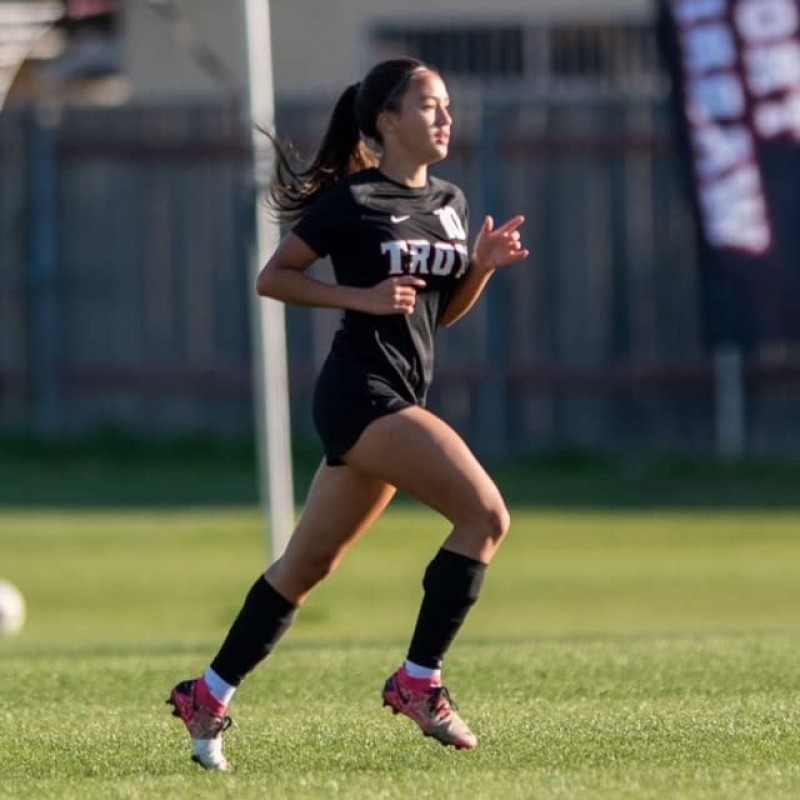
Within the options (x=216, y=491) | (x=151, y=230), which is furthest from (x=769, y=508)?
(x=151, y=230)

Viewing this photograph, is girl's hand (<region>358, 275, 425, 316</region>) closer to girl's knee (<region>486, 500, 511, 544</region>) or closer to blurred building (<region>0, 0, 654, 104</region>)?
girl's knee (<region>486, 500, 511, 544</region>)

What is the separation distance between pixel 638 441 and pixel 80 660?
1026 centimetres

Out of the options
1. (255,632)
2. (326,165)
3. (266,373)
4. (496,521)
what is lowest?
(255,632)

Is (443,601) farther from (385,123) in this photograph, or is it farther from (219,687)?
(385,123)

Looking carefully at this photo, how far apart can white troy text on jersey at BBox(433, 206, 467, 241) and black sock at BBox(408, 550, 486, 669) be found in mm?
904

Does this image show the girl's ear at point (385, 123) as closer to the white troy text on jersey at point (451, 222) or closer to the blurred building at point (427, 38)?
the white troy text on jersey at point (451, 222)

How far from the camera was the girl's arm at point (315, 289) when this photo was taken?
6613 millimetres

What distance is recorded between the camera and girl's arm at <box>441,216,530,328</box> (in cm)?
693

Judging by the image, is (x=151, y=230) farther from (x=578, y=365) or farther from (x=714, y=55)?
(x=714, y=55)

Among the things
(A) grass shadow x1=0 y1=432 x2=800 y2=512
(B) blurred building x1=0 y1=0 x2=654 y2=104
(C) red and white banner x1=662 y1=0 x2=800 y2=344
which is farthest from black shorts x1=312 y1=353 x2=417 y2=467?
(B) blurred building x1=0 y1=0 x2=654 y2=104

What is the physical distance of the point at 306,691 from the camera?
28.7 feet

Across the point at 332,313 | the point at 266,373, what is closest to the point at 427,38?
the point at 332,313

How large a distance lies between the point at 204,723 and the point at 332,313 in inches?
531

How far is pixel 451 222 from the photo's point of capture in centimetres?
690
